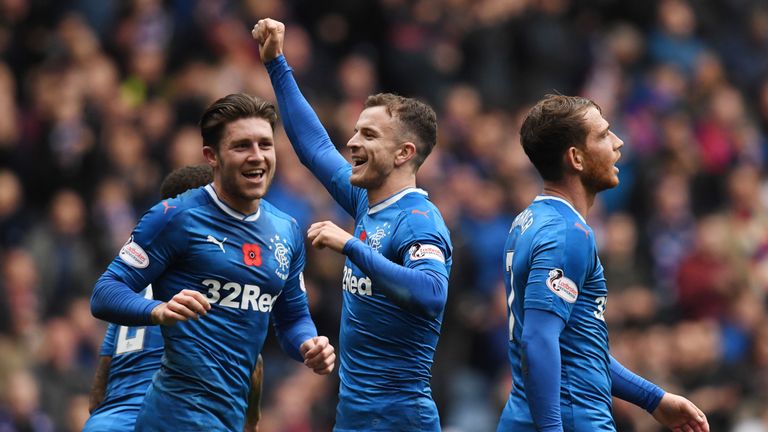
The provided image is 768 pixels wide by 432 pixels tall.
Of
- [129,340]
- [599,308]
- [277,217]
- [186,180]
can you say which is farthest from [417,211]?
[129,340]

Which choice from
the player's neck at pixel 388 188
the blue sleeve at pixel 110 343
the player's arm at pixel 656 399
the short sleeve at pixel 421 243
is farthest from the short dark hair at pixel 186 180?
Answer: the player's arm at pixel 656 399

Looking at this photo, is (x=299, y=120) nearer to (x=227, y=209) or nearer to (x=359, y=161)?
(x=359, y=161)

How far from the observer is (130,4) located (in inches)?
590

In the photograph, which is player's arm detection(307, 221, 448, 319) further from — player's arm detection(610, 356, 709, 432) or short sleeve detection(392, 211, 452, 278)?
player's arm detection(610, 356, 709, 432)

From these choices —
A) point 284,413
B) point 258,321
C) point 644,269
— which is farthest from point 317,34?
point 258,321

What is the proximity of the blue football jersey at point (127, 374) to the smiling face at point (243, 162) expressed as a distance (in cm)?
91

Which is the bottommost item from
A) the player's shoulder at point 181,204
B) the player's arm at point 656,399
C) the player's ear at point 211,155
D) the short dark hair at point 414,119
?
the player's arm at point 656,399

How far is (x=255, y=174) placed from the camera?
6.88 metres

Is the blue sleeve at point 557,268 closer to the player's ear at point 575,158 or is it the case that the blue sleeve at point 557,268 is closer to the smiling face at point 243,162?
the player's ear at point 575,158

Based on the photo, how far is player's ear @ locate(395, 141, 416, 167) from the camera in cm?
709

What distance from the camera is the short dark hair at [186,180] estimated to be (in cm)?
767

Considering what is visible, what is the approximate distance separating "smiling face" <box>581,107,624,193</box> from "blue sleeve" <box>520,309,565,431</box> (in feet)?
2.65

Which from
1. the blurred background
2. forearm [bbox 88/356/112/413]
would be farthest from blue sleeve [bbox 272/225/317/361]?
the blurred background

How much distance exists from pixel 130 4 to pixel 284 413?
5349 mm
